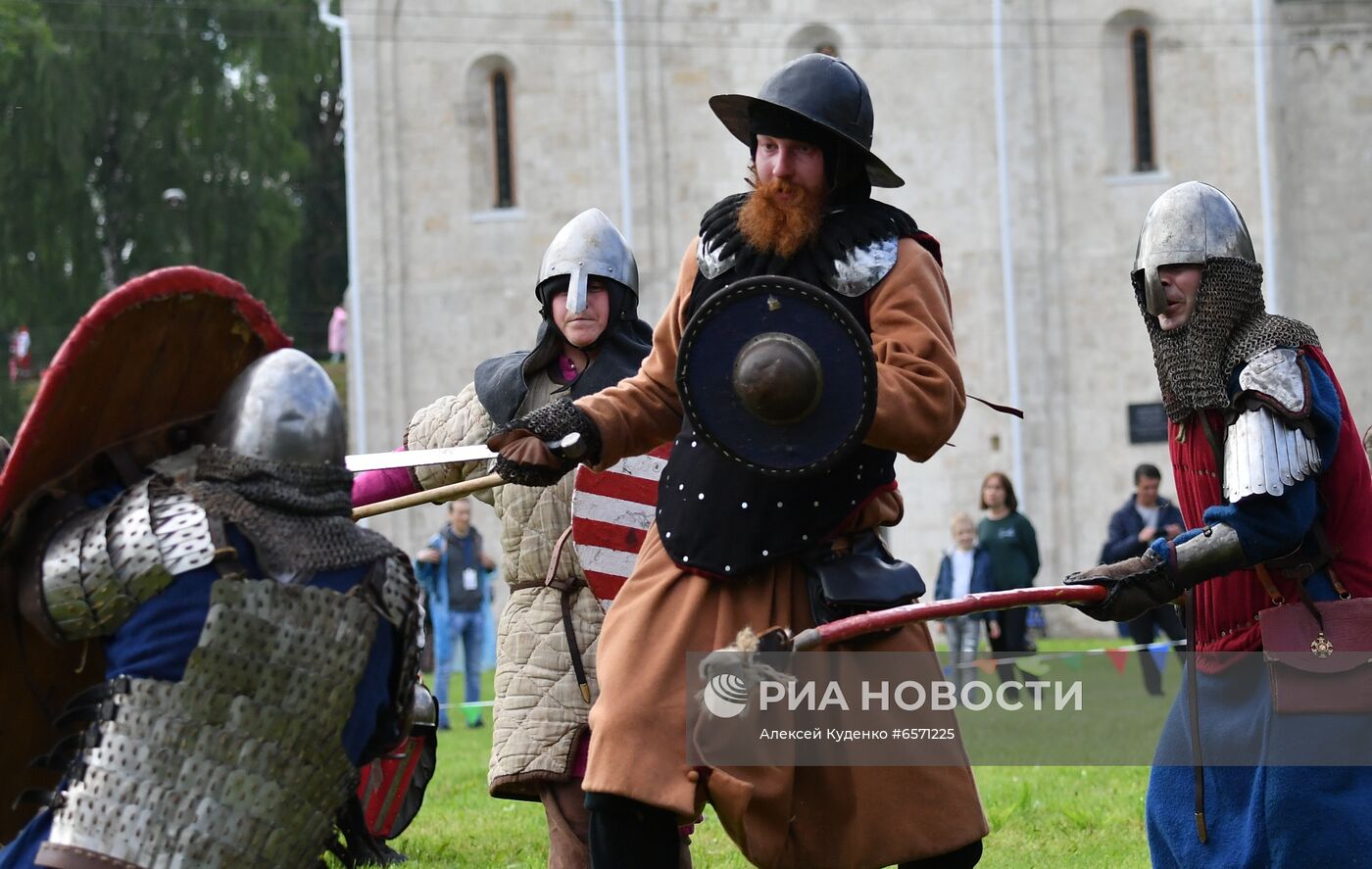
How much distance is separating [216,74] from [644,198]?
38.7ft

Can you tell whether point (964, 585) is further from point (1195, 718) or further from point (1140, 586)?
point (1140, 586)

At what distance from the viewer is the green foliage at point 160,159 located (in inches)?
1372

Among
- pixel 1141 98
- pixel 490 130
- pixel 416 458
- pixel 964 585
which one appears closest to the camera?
pixel 416 458

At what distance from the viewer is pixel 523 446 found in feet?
15.5

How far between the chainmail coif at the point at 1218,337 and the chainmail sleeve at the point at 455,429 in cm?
202

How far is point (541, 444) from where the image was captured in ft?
15.6

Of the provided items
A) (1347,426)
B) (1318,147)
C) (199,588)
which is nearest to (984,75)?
(1318,147)

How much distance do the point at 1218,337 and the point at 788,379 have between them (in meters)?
1.25

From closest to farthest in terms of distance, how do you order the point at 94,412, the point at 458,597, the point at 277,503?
the point at 277,503 → the point at 94,412 → the point at 458,597

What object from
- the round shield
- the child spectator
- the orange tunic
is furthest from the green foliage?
the round shield

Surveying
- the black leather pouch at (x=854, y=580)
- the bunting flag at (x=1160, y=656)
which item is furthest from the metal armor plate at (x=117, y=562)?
the bunting flag at (x=1160, y=656)

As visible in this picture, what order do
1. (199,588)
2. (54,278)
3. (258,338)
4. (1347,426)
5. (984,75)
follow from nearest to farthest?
1. (199,588)
2. (258,338)
3. (1347,426)
4. (984,75)
5. (54,278)

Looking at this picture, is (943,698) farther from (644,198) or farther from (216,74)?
(216,74)

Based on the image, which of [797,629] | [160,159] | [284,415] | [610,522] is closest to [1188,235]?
[797,629]
